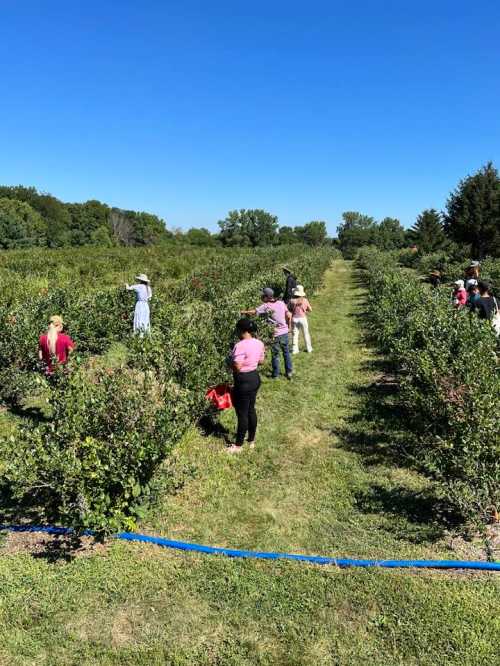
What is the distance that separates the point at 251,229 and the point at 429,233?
182 feet

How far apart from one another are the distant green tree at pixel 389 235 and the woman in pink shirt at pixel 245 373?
88.6m

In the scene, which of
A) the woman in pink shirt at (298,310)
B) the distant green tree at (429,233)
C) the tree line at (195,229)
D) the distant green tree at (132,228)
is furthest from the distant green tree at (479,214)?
the distant green tree at (132,228)

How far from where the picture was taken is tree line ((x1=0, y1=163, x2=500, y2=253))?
50.2 metres

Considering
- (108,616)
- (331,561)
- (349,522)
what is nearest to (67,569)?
(108,616)

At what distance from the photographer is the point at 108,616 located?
357cm

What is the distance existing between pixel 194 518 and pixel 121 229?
107 m

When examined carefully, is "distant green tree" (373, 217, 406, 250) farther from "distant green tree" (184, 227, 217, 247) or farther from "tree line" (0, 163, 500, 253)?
"distant green tree" (184, 227, 217, 247)

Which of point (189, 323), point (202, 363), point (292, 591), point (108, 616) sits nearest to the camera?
point (108, 616)

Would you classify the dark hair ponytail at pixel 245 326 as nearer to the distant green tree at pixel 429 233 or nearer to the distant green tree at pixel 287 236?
the distant green tree at pixel 429 233

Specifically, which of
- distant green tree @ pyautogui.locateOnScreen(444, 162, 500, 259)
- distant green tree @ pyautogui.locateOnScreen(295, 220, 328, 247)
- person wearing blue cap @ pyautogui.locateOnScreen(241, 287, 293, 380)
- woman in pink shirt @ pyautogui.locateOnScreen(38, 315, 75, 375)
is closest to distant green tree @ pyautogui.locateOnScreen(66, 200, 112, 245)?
distant green tree @ pyautogui.locateOnScreen(295, 220, 328, 247)


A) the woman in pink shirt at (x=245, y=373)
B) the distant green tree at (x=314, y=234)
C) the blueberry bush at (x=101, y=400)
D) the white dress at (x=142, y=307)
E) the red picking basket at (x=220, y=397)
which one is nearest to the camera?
the blueberry bush at (x=101, y=400)

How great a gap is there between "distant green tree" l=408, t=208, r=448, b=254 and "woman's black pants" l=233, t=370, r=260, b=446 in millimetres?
46522

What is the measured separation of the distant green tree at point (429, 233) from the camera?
49.8m

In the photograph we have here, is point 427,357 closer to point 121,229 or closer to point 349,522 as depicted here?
point 349,522
